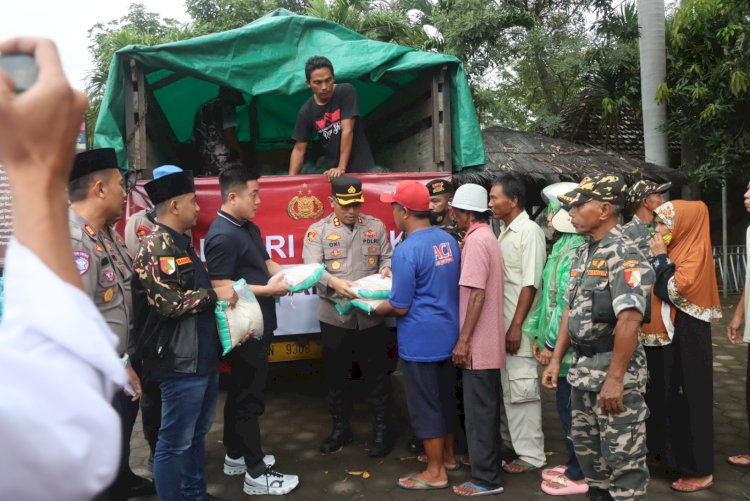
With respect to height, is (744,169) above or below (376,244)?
above

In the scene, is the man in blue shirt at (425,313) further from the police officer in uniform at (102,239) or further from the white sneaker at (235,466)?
the police officer in uniform at (102,239)

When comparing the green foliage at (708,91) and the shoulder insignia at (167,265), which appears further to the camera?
the green foliage at (708,91)

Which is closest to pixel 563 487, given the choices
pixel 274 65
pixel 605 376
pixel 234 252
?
pixel 605 376

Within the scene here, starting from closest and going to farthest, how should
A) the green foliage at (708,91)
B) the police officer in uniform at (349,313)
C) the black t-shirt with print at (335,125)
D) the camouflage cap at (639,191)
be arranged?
the camouflage cap at (639,191) < the police officer in uniform at (349,313) < the black t-shirt with print at (335,125) < the green foliage at (708,91)

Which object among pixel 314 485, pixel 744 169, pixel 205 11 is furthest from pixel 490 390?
pixel 205 11

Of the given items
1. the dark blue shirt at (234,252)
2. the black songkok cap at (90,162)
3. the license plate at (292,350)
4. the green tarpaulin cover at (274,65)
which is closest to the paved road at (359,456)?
the license plate at (292,350)

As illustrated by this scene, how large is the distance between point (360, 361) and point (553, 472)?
147 cm

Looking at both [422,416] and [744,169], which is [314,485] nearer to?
[422,416]

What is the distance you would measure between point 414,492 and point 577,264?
5.57 ft

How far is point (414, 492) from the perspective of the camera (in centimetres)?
331

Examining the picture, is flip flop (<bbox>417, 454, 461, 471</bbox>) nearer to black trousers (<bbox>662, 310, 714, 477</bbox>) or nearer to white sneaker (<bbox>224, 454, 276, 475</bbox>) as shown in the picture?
white sneaker (<bbox>224, 454, 276, 475</bbox>)

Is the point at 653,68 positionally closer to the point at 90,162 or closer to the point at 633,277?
the point at 633,277

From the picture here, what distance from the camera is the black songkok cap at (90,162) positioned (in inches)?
96.1

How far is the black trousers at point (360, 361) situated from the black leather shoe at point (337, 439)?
7 centimetres
